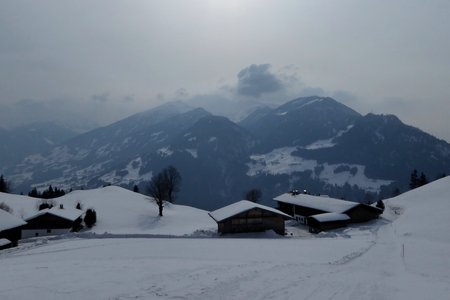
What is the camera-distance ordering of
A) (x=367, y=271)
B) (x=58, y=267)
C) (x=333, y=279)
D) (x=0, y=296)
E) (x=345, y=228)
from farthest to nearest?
(x=345, y=228) < (x=367, y=271) < (x=58, y=267) < (x=333, y=279) < (x=0, y=296)

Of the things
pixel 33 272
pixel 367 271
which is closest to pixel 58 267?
pixel 33 272

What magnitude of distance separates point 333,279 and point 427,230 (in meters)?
33.0

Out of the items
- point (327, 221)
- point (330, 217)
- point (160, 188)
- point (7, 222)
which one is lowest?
point (327, 221)

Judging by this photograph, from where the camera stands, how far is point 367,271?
25.5m

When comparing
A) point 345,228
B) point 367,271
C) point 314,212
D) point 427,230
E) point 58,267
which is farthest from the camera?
point 314,212

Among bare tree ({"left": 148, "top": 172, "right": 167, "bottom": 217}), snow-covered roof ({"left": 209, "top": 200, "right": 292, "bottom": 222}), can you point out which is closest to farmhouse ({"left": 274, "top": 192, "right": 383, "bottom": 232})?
snow-covered roof ({"left": 209, "top": 200, "right": 292, "bottom": 222})

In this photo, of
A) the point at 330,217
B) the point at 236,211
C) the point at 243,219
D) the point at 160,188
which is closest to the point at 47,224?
the point at 160,188

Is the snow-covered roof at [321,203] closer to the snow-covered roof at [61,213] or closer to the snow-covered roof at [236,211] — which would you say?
the snow-covered roof at [236,211]

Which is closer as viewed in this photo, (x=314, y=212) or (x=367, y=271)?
(x=367, y=271)

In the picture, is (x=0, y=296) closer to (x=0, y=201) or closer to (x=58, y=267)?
(x=58, y=267)

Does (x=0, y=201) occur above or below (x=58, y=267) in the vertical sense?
above

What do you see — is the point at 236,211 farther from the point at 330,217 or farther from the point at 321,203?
the point at 321,203

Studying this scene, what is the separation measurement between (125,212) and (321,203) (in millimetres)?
42043

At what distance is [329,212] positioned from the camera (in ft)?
225
